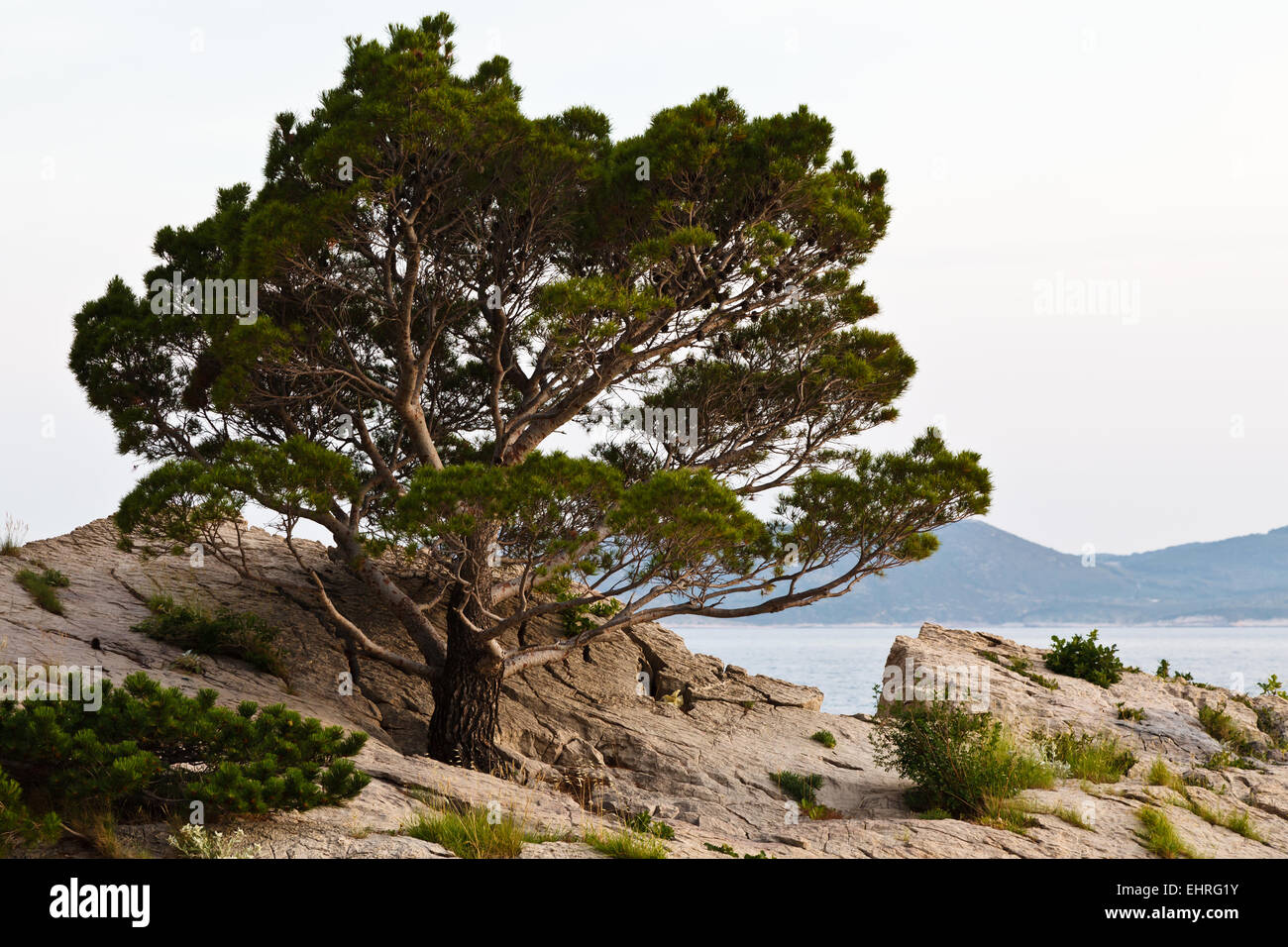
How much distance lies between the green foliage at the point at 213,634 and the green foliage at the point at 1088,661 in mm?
11239

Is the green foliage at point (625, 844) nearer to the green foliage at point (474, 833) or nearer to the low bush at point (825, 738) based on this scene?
the green foliage at point (474, 833)

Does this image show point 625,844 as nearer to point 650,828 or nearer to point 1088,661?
point 650,828

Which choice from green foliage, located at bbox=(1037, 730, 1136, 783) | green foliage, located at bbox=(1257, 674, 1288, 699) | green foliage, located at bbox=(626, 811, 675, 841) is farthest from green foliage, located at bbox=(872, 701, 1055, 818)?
green foliage, located at bbox=(1257, 674, 1288, 699)

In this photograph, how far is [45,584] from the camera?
11336 millimetres

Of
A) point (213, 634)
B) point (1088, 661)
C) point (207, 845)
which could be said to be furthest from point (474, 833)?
point (1088, 661)

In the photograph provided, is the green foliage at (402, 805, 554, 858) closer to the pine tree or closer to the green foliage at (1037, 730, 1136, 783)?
A: the pine tree

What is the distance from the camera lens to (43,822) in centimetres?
598

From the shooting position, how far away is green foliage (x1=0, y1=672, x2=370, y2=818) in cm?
619

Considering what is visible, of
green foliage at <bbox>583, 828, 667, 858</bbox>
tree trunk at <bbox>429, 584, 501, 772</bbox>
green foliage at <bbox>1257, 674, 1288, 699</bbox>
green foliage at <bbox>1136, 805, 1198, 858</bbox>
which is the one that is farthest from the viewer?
green foliage at <bbox>1257, 674, 1288, 699</bbox>

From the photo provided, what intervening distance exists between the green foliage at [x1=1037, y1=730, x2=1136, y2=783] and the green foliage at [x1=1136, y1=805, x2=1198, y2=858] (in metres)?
1.54

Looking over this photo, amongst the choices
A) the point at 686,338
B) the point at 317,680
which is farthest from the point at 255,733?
the point at 686,338

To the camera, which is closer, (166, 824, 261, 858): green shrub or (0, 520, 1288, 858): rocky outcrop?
(166, 824, 261, 858): green shrub
